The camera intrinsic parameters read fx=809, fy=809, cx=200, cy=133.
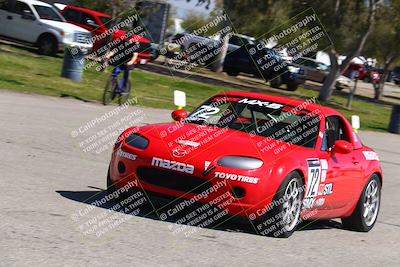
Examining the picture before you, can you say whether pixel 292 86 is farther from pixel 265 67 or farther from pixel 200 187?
pixel 200 187

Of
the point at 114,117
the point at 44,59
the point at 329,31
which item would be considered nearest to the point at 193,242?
the point at 114,117

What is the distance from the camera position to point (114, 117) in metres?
18.2

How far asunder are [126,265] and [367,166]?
4.18 m

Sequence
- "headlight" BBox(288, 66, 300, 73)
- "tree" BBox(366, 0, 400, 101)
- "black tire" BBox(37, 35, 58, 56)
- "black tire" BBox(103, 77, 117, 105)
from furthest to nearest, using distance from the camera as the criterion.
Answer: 1. "tree" BBox(366, 0, 400, 101)
2. "headlight" BBox(288, 66, 300, 73)
3. "black tire" BBox(37, 35, 58, 56)
4. "black tire" BBox(103, 77, 117, 105)

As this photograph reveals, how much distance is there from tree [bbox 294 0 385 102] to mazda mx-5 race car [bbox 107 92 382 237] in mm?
26741

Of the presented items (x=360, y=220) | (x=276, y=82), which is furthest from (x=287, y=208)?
(x=276, y=82)

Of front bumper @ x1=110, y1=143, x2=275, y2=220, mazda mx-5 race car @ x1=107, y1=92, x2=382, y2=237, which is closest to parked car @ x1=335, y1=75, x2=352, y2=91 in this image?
mazda mx-5 race car @ x1=107, y1=92, x2=382, y2=237

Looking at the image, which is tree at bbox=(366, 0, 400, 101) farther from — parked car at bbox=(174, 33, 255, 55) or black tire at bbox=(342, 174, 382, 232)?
black tire at bbox=(342, 174, 382, 232)

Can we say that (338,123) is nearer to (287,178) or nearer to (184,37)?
(287,178)

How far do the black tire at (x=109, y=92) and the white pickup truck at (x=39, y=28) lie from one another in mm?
9112

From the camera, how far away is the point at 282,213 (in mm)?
7520

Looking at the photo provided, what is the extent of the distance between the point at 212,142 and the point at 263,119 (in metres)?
1.02

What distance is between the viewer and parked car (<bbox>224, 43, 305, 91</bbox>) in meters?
40.3

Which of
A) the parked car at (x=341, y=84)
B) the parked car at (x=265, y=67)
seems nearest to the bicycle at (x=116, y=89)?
the parked car at (x=265, y=67)
